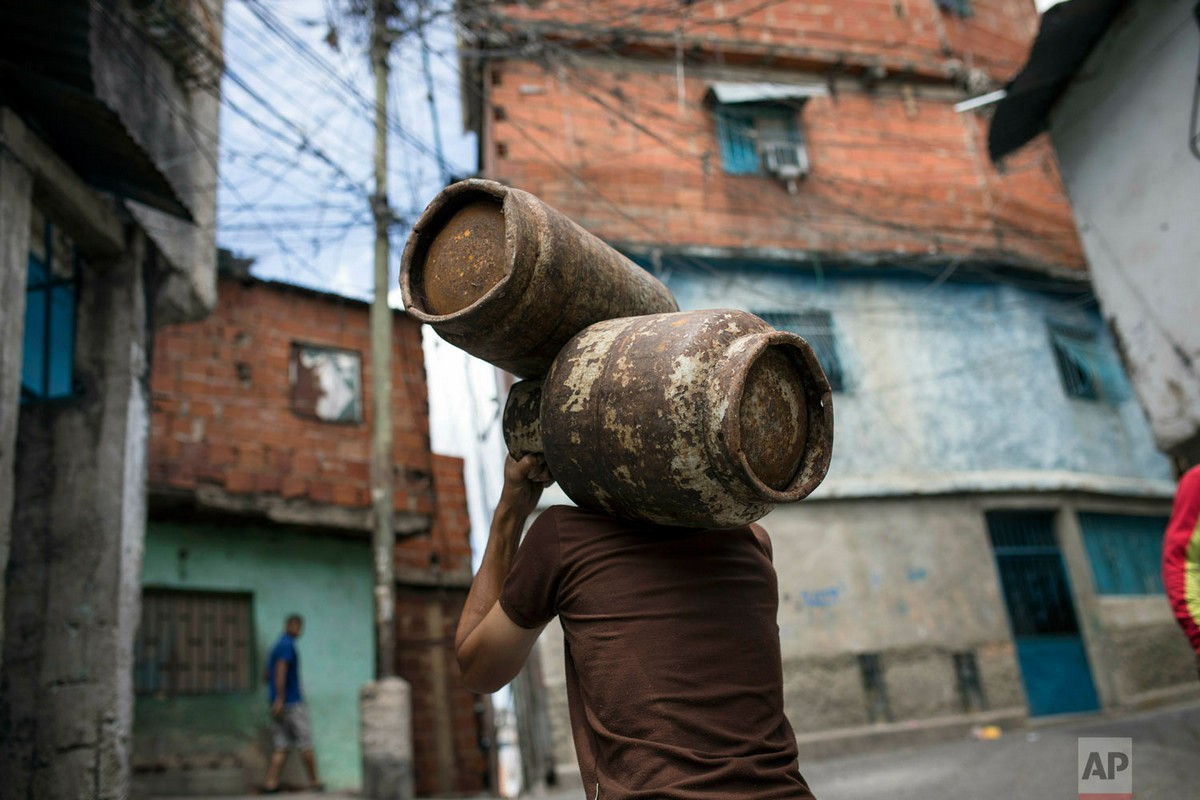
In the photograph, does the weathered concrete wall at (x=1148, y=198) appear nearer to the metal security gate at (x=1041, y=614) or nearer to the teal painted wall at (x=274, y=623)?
the metal security gate at (x=1041, y=614)

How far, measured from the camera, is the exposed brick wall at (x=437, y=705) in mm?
10898

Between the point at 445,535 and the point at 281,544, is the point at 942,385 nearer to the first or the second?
the point at 445,535

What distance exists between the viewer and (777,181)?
427 inches

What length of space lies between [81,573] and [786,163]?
867 cm

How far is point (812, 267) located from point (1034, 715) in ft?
17.2

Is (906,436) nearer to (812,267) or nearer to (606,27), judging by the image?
(812,267)

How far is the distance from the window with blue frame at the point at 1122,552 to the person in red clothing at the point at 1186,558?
7.65 meters

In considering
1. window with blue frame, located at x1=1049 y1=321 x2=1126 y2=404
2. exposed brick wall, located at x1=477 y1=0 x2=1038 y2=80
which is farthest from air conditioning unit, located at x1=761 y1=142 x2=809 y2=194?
window with blue frame, located at x1=1049 y1=321 x2=1126 y2=404

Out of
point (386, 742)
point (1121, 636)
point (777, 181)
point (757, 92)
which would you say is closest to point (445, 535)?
point (386, 742)

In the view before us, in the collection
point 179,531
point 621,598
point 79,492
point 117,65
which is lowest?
point 621,598

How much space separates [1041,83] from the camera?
7.00 m

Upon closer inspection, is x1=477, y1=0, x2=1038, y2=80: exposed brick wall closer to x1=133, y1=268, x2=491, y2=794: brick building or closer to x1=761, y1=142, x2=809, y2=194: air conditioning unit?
x1=761, y1=142, x2=809, y2=194: air conditioning unit

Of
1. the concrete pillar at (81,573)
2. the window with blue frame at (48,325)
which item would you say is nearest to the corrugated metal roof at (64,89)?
the window with blue frame at (48,325)

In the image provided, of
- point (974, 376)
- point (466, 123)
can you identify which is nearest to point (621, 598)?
point (974, 376)
